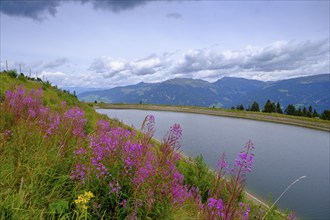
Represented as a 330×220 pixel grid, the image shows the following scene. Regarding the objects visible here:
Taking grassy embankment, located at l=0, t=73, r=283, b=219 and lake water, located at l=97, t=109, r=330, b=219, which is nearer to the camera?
grassy embankment, located at l=0, t=73, r=283, b=219

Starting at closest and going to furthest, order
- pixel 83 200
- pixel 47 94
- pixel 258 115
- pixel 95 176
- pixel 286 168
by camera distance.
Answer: pixel 83 200 < pixel 95 176 < pixel 47 94 < pixel 286 168 < pixel 258 115

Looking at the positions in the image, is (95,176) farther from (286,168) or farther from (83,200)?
(286,168)

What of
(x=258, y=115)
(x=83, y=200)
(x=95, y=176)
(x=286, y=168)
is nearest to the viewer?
(x=83, y=200)

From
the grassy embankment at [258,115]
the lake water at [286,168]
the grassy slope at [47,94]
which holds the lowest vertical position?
the lake water at [286,168]

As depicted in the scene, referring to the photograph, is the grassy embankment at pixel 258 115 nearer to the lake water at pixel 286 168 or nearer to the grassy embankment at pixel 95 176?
the lake water at pixel 286 168

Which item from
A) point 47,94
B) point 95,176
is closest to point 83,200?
point 95,176

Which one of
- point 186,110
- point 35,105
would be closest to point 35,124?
point 35,105

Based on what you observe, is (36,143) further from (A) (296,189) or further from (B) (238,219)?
(A) (296,189)

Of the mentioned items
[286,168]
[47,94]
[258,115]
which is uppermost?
[47,94]

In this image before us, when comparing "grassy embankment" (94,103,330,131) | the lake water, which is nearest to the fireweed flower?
the lake water

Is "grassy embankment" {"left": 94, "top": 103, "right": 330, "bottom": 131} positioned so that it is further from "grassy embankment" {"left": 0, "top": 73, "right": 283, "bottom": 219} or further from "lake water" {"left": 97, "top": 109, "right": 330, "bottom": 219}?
"grassy embankment" {"left": 0, "top": 73, "right": 283, "bottom": 219}

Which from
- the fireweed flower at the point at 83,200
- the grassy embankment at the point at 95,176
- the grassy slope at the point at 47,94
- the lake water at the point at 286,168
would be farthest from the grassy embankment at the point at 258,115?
the fireweed flower at the point at 83,200

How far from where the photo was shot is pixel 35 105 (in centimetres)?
746

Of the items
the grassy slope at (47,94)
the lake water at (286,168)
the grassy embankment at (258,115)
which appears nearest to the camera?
the grassy slope at (47,94)
